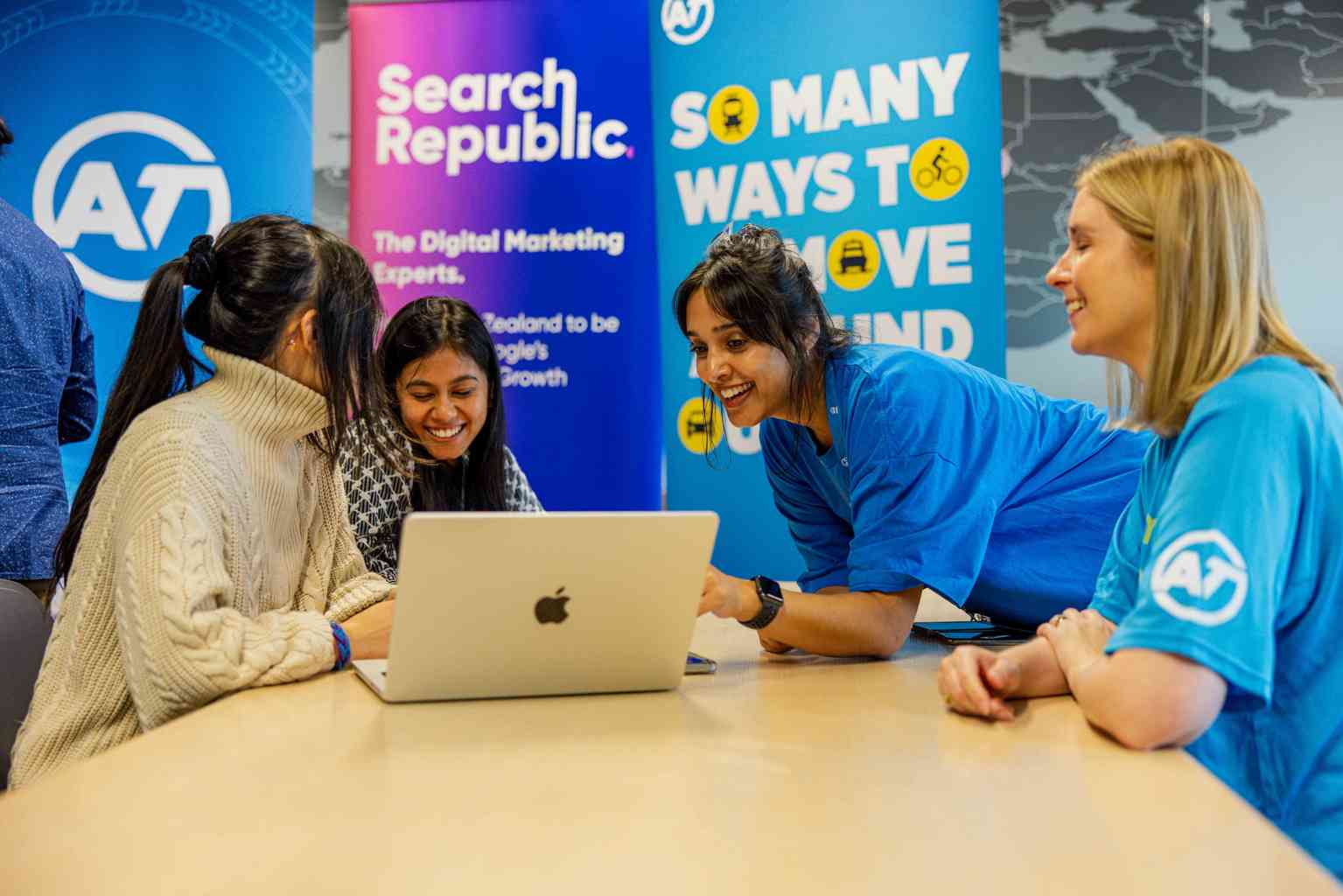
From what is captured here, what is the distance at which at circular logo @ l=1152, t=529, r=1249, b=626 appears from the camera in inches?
38.0

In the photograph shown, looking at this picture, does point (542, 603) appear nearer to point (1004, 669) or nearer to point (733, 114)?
point (1004, 669)

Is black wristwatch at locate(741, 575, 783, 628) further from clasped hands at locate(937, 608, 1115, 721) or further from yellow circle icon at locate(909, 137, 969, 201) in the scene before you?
yellow circle icon at locate(909, 137, 969, 201)

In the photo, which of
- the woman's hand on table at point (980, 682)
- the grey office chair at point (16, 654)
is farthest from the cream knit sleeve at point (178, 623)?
the woman's hand on table at point (980, 682)

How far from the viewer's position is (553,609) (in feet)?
3.93

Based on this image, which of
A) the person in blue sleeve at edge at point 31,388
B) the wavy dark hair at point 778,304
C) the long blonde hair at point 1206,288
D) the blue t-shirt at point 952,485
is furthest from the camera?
the person in blue sleeve at edge at point 31,388

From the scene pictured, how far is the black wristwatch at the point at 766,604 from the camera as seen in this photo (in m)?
1.49

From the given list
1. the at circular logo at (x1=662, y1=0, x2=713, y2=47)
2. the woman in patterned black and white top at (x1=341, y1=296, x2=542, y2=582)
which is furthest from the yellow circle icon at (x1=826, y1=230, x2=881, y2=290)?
the woman in patterned black and white top at (x1=341, y1=296, x2=542, y2=582)

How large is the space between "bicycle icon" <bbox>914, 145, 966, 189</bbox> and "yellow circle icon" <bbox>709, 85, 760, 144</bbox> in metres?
0.50

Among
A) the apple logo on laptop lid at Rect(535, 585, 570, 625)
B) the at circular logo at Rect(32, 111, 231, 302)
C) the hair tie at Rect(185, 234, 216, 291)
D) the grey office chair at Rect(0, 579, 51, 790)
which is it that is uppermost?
the at circular logo at Rect(32, 111, 231, 302)

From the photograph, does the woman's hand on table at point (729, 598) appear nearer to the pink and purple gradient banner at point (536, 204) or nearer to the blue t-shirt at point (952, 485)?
the blue t-shirt at point (952, 485)

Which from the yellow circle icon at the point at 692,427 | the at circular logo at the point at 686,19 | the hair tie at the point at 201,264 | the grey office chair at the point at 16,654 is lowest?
the grey office chair at the point at 16,654

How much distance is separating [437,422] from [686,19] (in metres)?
1.73

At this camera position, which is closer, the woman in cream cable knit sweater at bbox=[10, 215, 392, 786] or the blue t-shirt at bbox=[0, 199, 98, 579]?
the woman in cream cable knit sweater at bbox=[10, 215, 392, 786]

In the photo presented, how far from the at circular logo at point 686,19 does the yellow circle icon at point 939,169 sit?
0.74m
